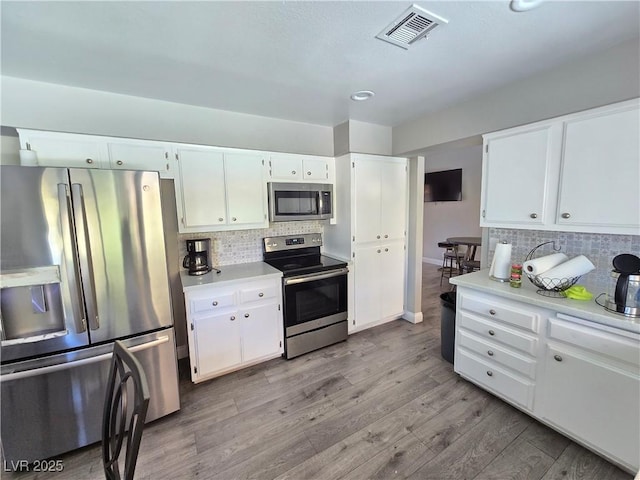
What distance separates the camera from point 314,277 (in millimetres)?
2740

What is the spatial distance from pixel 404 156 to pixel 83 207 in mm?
3056

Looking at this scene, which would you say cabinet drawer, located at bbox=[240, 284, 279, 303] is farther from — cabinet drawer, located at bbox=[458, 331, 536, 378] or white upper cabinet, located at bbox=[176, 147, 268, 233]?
cabinet drawer, located at bbox=[458, 331, 536, 378]

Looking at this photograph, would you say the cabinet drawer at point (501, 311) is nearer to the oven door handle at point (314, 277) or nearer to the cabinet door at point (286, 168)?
the oven door handle at point (314, 277)

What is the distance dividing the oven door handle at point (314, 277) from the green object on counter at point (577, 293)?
5.79 ft

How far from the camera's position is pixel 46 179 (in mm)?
1538

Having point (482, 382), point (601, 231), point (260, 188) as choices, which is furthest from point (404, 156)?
point (482, 382)

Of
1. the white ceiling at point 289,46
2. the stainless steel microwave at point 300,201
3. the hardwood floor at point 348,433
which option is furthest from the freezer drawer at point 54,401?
the white ceiling at point 289,46

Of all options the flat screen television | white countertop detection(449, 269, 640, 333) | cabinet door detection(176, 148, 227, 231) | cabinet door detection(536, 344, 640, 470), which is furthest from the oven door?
the flat screen television

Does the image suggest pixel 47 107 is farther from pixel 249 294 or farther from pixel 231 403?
pixel 231 403

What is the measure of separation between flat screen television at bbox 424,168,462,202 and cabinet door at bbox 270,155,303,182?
4478 mm

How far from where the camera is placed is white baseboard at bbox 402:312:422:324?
138 inches

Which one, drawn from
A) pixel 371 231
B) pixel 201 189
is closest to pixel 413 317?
pixel 371 231

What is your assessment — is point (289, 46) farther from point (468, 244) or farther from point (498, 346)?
Answer: point (468, 244)

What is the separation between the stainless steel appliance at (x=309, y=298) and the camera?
2.67 metres
